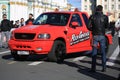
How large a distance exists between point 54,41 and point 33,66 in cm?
155

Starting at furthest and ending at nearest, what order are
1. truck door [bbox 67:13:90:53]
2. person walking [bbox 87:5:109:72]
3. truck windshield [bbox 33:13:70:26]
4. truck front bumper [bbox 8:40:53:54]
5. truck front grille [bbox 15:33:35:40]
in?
truck windshield [bbox 33:13:70:26] < truck door [bbox 67:13:90:53] < truck front grille [bbox 15:33:35:40] < truck front bumper [bbox 8:40:53:54] < person walking [bbox 87:5:109:72]

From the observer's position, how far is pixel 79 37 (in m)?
15.1

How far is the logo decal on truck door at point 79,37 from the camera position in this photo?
14741 mm

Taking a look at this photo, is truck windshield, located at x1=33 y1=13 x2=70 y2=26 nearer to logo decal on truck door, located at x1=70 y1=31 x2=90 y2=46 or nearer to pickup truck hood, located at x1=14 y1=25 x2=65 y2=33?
pickup truck hood, located at x1=14 y1=25 x2=65 y2=33

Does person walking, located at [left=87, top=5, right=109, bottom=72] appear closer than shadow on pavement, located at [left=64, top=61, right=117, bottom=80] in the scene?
No

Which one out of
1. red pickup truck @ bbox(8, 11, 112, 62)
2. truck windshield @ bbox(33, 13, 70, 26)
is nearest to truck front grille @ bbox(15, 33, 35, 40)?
red pickup truck @ bbox(8, 11, 112, 62)

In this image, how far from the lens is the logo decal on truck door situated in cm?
1474

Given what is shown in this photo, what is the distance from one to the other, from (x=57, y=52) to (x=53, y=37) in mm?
521

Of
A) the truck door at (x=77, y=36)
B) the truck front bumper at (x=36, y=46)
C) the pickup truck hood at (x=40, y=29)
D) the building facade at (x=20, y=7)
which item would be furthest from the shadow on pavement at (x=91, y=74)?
the building facade at (x=20, y=7)

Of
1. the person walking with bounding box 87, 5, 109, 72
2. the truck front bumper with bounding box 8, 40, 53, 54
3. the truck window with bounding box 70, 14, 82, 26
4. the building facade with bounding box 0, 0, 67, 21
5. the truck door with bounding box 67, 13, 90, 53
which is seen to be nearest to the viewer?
the person walking with bounding box 87, 5, 109, 72

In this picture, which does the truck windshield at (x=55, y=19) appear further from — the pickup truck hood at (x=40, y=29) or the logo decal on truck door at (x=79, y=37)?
the logo decal on truck door at (x=79, y=37)

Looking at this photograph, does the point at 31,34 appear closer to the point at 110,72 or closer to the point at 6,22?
the point at 110,72

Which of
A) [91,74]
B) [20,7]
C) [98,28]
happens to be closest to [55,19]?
[98,28]

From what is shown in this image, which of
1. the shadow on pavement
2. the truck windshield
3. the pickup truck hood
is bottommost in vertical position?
the shadow on pavement
